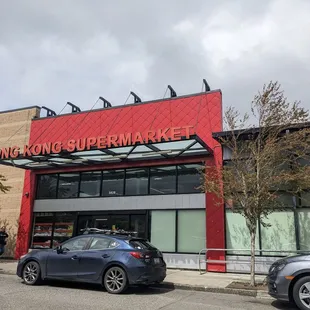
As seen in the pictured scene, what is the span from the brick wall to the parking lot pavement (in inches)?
320

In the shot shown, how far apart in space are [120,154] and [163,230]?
3.72 metres

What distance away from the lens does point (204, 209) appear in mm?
13977

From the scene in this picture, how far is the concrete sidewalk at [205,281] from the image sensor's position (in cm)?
937

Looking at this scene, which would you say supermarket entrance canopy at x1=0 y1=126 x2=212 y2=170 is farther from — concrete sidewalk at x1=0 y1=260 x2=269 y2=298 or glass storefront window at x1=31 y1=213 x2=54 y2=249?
concrete sidewalk at x1=0 y1=260 x2=269 y2=298

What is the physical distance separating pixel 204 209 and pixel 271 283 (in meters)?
6.35

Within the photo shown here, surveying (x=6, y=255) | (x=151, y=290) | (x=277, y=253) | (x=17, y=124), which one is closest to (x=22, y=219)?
(x=6, y=255)

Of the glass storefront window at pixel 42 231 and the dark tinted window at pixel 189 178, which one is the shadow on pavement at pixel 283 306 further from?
the glass storefront window at pixel 42 231

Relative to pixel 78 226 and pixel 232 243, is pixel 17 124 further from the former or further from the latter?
pixel 232 243

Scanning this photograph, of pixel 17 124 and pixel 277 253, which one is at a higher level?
pixel 17 124

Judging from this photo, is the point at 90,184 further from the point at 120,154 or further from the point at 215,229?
the point at 215,229

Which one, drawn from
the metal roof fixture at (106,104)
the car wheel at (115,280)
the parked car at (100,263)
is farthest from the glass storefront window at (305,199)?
the metal roof fixture at (106,104)

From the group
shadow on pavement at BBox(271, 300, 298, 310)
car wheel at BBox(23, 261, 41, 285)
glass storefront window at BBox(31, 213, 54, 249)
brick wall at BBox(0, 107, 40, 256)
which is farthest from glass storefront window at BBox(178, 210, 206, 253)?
brick wall at BBox(0, 107, 40, 256)

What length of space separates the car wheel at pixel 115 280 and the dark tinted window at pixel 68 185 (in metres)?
8.08

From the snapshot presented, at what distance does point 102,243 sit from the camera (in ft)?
31.6
